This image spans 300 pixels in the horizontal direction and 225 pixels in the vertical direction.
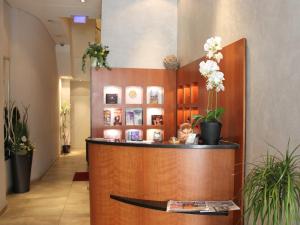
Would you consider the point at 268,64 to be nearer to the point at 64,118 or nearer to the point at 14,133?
the point at 14,133

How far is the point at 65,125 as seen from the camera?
1183cm

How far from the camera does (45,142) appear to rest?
800cm

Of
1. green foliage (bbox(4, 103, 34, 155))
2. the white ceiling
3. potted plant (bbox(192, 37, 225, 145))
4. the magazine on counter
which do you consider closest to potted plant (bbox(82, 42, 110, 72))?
the white ceiling

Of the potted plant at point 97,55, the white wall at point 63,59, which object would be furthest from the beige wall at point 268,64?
the white wall at point 63,59

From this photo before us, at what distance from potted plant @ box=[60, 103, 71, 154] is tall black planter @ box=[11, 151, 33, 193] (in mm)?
5491

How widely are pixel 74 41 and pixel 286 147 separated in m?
8.49

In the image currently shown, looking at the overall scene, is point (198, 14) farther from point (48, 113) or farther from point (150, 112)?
point (48, 113)

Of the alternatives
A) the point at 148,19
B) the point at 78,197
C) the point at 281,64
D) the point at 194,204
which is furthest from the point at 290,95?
the point at 78,197

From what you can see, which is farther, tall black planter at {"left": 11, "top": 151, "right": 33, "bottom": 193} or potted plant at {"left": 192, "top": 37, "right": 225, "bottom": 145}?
tall black planter at {"left": 11, "top": 151, "right": 33, "bottom": 193}

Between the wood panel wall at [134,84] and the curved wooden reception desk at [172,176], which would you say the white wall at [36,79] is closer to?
the wood panel wall at [134,84]

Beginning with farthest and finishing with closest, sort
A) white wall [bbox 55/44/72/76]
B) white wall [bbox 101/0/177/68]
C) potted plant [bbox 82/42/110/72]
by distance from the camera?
1. white wall [bbox 55/44/72/76]
2. white wall [bbox 101/0/177/68]
3. potted plant [bbox 82/42/110/72]

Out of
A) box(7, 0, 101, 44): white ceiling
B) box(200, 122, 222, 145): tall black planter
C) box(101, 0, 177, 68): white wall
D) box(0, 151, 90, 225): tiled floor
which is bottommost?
box(0, 151, 90, 225): tiled floor

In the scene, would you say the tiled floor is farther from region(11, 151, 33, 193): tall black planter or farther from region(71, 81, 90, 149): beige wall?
region(71, 81, 90, 149): beige wall

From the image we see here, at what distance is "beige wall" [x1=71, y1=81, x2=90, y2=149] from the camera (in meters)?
13.0
